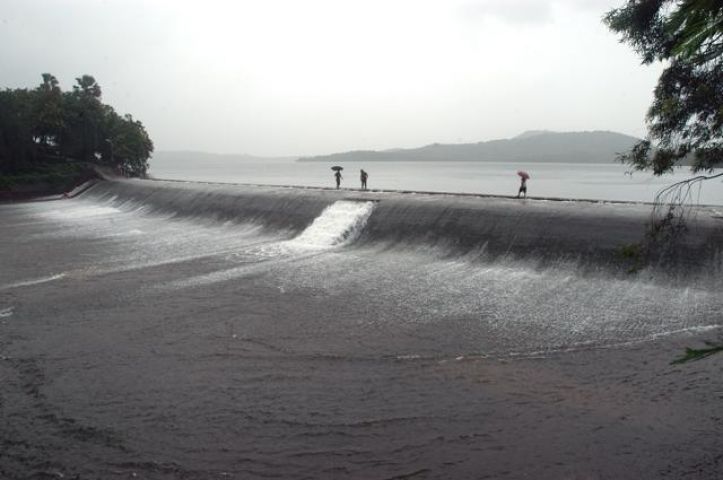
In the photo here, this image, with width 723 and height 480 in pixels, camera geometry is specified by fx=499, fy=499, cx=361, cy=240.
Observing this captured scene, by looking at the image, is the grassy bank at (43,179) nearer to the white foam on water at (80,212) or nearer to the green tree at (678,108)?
the white foam on water at (80,212)

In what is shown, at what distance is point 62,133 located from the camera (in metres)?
43.3

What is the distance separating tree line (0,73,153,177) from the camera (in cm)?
3719

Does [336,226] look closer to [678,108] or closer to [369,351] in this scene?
[369,351]

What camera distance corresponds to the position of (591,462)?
4.70 metres

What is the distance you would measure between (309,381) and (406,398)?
1305mm

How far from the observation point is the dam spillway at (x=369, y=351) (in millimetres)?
4961

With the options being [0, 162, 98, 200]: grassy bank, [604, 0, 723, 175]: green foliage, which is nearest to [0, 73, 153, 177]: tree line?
[0, 162, 98, 200]: grassy bank

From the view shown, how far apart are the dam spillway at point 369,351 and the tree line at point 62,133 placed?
28621 millimetres

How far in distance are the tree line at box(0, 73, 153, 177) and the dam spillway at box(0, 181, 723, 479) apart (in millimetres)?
28621

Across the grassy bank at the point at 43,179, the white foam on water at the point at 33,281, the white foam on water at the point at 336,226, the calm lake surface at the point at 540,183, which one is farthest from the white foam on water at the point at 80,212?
the calm lake surface at the point at 540,183

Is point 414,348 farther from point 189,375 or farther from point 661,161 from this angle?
point 661,161

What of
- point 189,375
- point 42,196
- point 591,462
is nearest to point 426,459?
point 591,462

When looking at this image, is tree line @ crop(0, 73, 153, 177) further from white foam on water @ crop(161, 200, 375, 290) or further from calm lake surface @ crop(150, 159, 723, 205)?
white foam on water @ crop(161, 200, 375, 290)

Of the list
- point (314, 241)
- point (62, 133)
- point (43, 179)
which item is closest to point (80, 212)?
point (43, 179)
